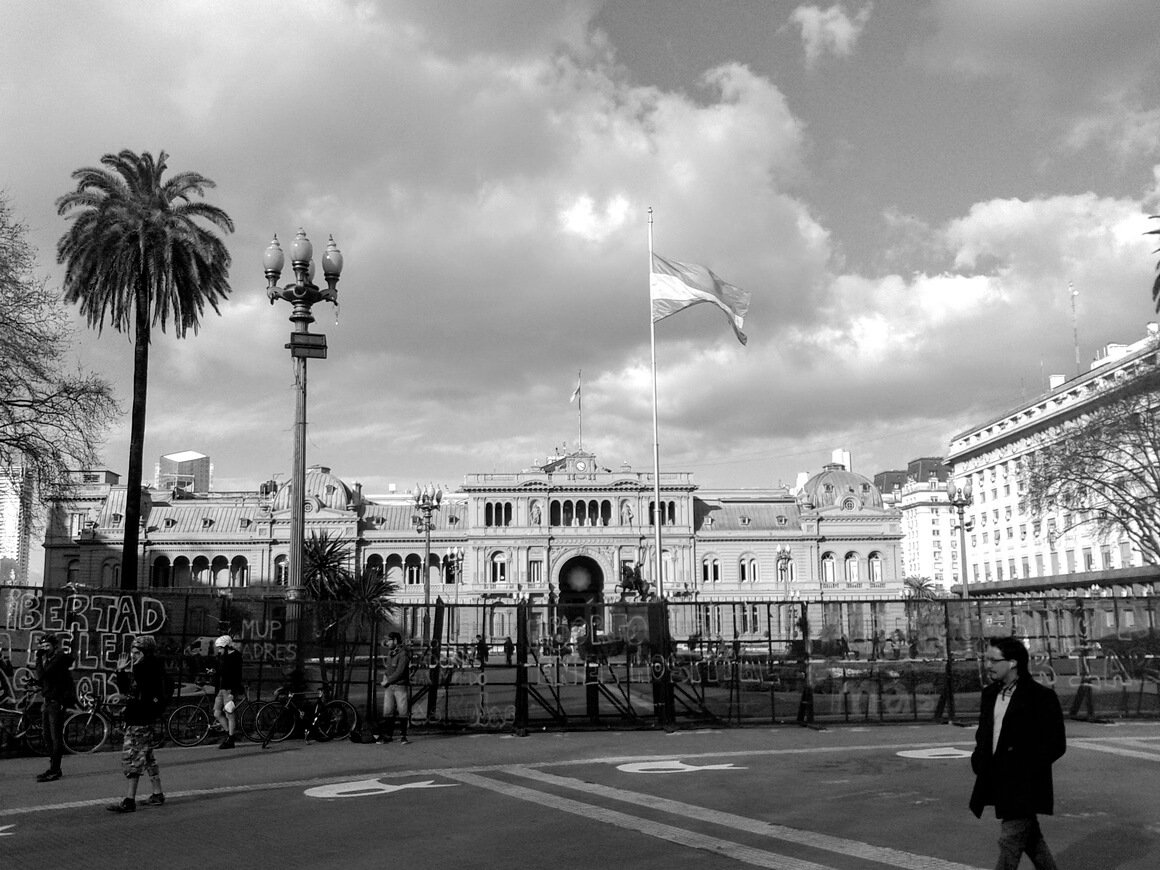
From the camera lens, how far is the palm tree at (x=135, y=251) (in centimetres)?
3022

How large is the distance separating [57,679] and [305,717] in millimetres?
4452

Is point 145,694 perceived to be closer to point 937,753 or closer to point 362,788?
point 362,788

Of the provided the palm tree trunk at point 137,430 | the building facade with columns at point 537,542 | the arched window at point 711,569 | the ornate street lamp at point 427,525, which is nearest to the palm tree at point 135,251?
the palm tree trunk at point 137,430

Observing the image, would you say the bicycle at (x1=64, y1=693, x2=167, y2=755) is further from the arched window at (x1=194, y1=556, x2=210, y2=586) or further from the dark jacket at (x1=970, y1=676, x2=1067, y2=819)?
the arched window at (x1=194, y1=556, x2=210, y2=586)

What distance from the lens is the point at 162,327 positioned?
3125cm

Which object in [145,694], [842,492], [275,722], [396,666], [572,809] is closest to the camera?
[572,809]

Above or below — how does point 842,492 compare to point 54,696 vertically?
above

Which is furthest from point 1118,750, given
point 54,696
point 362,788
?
point 54,696

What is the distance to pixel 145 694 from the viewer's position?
11.0 metres

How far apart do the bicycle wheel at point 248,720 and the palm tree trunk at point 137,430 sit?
47.0ft

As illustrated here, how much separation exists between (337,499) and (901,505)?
88.4 m

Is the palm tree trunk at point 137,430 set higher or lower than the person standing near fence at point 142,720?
higher

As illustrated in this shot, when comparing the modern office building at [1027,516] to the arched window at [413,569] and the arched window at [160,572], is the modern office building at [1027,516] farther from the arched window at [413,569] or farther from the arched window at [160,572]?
the arched window at [160,572]

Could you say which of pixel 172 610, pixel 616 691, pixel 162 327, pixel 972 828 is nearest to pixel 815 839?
pixel 972 828
